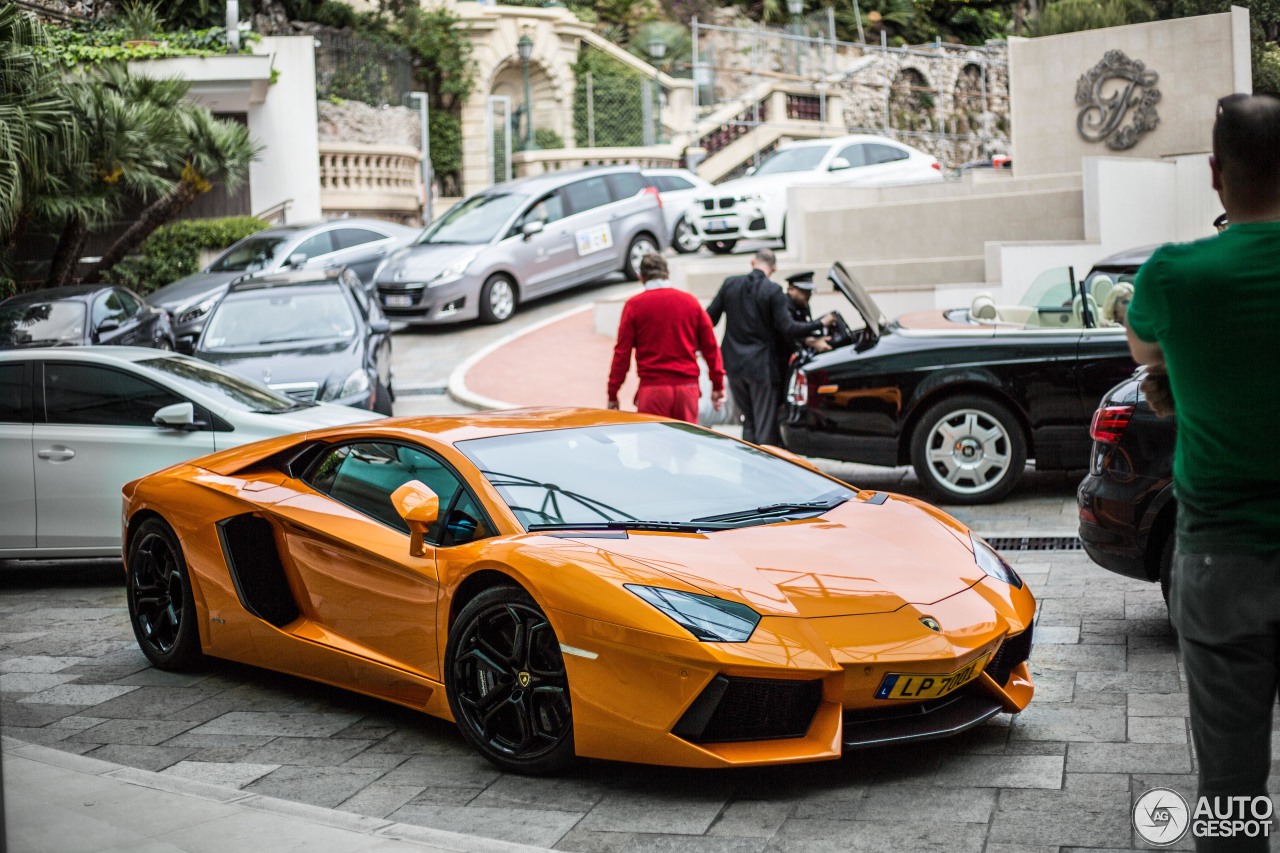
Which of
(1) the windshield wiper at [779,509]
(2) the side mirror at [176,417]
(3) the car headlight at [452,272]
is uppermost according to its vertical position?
(3) the car headlight at [452,272]

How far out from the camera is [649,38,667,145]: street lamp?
1420 inches

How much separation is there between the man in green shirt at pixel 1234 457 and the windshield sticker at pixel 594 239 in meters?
18.9

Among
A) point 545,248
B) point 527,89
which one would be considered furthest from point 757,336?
point 527,89

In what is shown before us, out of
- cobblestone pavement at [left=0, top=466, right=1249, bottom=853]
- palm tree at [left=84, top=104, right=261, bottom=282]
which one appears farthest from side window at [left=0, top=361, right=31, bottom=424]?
palm tree at [left=84, top=104, right=261, bottom=282]

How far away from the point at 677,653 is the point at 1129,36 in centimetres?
1857

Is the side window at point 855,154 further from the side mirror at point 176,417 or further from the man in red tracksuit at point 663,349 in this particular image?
the side mirror at point 176,417

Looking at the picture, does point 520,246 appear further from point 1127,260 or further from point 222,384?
point 222,384

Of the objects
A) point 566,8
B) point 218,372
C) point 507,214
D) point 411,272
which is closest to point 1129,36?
point 507,214

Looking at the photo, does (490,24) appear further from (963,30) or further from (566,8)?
(963,30)

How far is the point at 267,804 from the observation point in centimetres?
464

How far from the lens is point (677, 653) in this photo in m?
4.61

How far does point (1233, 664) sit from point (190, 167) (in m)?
20.7

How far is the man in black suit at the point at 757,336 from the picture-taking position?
11.4 m

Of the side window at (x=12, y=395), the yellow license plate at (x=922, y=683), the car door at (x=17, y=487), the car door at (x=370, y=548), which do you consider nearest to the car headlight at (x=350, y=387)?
the side window at (x=12, y=395)
